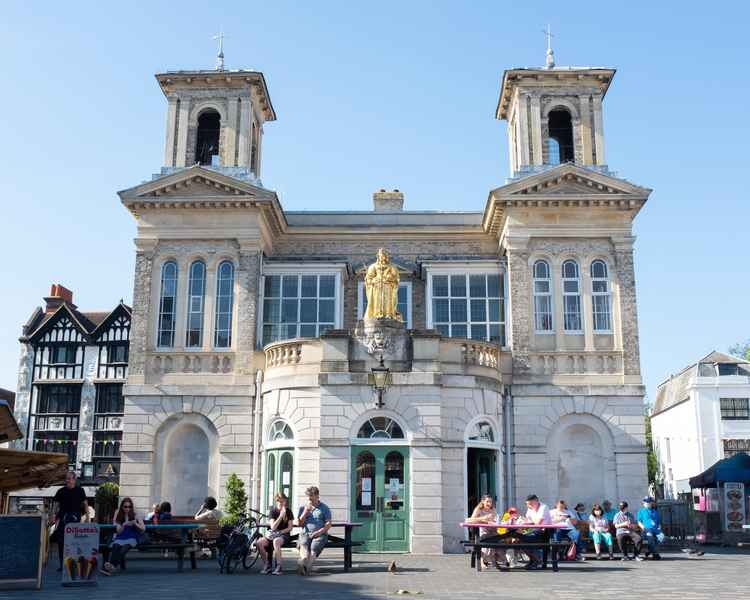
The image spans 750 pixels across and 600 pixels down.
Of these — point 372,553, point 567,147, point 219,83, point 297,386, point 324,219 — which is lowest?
point 372,553

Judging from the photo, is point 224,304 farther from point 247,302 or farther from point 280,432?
point 280,432

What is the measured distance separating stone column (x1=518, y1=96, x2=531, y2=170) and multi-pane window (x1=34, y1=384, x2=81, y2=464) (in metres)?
34.6

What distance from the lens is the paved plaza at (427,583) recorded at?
12.1 metres

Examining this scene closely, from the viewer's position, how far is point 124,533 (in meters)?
16.3

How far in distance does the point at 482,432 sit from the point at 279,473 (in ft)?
18.8

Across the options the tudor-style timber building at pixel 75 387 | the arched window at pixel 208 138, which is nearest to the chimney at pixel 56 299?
the tudor-style timber building at pixel 75 387

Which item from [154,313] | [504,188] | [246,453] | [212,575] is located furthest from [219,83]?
[212,575]

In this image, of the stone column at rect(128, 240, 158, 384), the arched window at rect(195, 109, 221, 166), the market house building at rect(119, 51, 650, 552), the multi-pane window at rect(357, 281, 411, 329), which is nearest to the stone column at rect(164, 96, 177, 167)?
the market house building at rect(119, 51, 650, 552)

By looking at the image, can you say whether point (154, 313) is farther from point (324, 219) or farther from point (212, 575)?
point (212, 575)

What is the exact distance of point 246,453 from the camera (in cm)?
2558

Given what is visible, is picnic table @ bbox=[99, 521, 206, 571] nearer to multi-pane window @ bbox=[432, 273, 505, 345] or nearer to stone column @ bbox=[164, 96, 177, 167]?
multi-pane window @ bbox=[432, 273, 505, 345]

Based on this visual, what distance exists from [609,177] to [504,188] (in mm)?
3377

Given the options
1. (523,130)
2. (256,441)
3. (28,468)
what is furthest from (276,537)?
(523,130)

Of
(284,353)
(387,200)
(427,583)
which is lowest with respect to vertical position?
(427,583)
